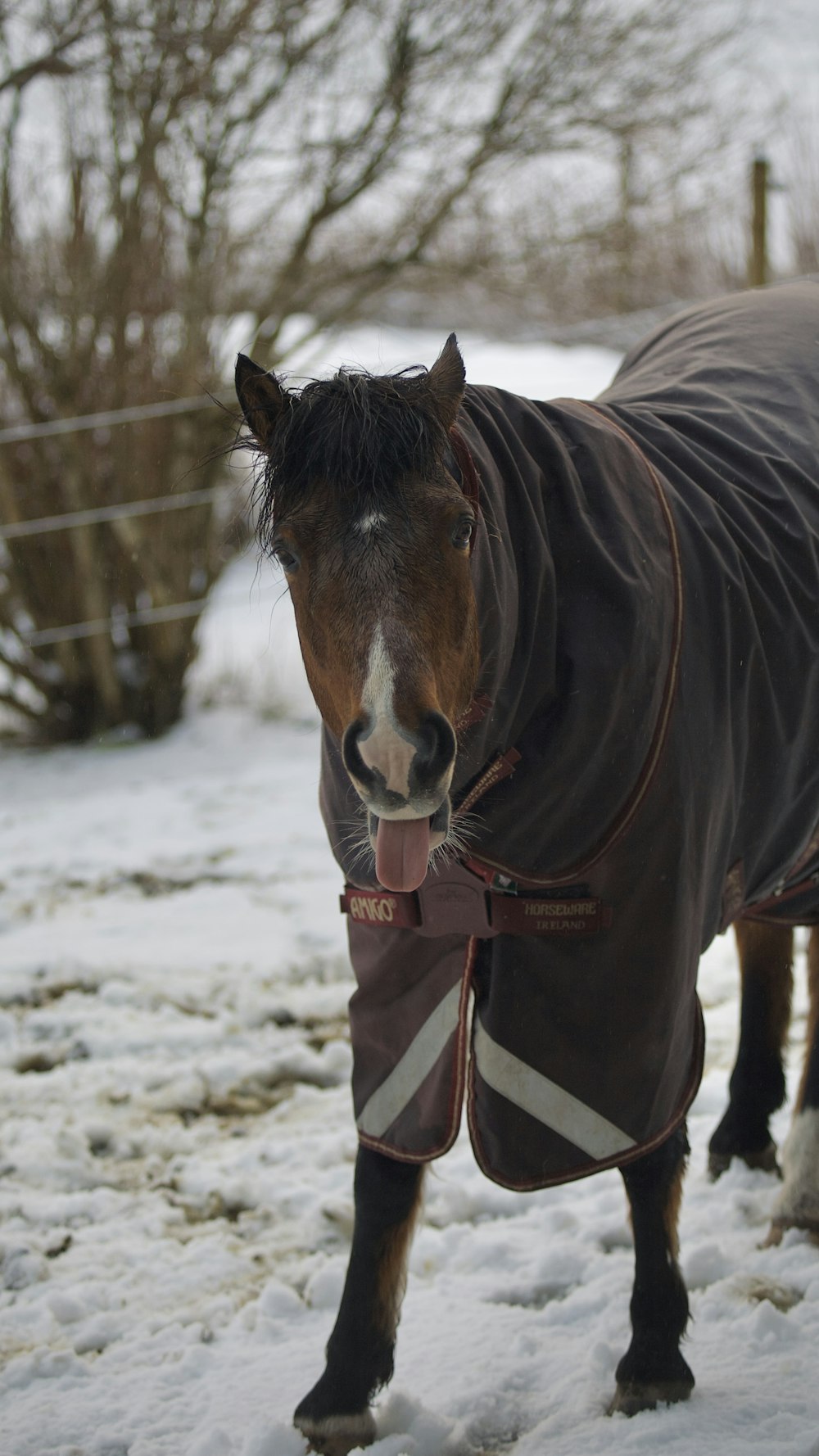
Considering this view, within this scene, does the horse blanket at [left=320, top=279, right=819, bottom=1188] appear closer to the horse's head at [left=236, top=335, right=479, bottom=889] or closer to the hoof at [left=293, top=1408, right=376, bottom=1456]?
the horse's head at [left=236, top=335, right=479, bottom=889]

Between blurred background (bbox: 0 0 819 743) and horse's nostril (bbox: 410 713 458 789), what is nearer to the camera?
horse's nostril (bbox: 410 713 458 789)

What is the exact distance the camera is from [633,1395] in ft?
6.43

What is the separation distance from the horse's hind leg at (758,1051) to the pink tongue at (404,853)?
1.52 meters

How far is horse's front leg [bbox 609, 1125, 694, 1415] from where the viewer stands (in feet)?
6.42

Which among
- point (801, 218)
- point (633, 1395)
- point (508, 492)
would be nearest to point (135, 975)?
point (633, 1395)

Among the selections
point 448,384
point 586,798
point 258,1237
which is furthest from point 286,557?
point 258,1237

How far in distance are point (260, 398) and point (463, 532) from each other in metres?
0.34

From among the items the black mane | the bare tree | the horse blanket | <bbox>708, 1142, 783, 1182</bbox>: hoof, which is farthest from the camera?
the bare tree

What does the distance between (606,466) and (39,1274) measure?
1830 millimetres

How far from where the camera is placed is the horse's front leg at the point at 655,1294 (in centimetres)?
196

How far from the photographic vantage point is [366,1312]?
1962mm

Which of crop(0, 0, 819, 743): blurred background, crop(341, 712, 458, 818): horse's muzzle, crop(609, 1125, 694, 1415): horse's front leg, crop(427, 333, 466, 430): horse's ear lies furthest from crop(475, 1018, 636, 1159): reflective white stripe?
crop(0, 0, 819, 743): blurred background

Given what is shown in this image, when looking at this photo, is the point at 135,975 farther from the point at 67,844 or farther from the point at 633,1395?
the point at 633,1395

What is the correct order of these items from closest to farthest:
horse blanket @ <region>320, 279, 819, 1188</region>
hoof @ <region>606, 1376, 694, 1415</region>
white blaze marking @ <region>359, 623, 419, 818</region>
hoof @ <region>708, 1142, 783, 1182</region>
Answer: white blaze marking @ <region>359, 623, 419, 818</region> → horse blanket @ <region>320, 279, 819, 1188</region> → hoof @ <region>606, 1376, 694, 1415</region> → hoof @ <region>708, 1142, 783, 1182</region>
